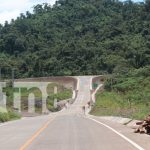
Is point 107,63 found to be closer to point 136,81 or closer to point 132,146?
point 136,81

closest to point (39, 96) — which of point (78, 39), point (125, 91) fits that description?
point (125, 91)

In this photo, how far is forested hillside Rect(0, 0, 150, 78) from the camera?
12250 centimetres

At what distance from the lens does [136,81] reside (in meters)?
83.9

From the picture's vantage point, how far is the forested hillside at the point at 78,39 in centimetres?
12250

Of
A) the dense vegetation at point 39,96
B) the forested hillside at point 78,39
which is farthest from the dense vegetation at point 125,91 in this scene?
the dense vegetation at point 39,96

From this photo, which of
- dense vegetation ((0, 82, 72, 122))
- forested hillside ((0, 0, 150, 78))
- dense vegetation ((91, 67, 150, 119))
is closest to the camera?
dense vegetation ((91, 67, 150, 119))

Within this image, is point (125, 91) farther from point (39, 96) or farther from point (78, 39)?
point (78, 39)

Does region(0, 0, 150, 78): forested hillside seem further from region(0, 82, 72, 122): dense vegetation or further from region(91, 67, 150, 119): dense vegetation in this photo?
region(0, 82, 72, 122): dense vegetation

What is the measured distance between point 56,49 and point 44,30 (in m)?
21.9

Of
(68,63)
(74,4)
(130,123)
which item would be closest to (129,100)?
(130,123)

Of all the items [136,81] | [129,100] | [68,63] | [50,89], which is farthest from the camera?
[68,63]

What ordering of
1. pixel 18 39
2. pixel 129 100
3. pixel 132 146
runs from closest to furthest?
pixel 132 146, pixel 129 100, pixel 18 39

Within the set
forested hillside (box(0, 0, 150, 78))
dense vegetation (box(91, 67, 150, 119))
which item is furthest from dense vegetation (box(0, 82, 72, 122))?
forested hillside (box(0, 0, 150, 78))

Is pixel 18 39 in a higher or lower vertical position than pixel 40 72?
higher
